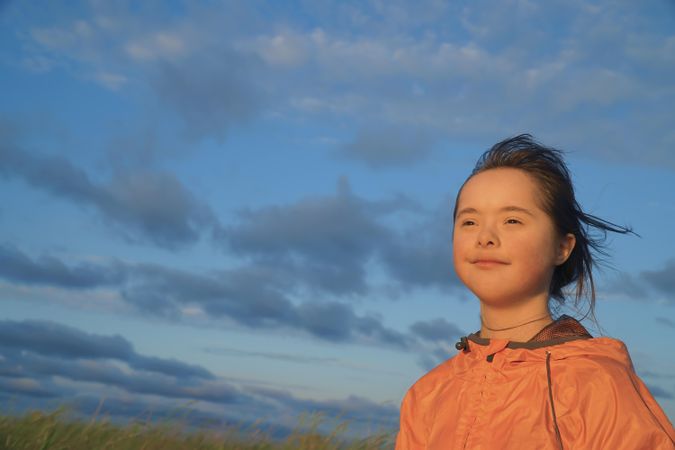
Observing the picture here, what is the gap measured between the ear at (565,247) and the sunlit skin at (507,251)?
0.15ft

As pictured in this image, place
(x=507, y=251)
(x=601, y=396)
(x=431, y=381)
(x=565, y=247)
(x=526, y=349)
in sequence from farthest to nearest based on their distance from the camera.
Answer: (x=431, y=381) < (x=565, y=247) < (x=507, y=251) < (x=526, y=349) < (x=601, y=396)

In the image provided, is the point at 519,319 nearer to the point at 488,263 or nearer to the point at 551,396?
the point at 488,263

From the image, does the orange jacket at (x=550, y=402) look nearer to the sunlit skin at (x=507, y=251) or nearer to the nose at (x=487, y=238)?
the sunlit skin at (x=507, y=251)

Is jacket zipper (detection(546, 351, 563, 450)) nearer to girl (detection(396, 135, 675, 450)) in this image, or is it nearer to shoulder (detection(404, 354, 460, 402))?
girl (detection(396, 135, 675, 450))

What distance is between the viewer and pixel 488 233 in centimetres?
425

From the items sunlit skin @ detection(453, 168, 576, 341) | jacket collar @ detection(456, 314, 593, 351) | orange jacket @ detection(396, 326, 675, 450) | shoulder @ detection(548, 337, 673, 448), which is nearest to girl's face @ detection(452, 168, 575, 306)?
sunlit skin @ detection(453, 168, 576, 341)

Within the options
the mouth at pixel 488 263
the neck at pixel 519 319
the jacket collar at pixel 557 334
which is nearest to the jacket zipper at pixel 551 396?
the jacket collar at pixel 557 334

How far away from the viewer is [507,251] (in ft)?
13.8

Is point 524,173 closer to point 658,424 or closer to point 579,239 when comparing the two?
point 579,239

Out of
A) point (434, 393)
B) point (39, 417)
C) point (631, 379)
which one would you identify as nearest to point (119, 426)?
point (39, 417)

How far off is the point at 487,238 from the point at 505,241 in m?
0.10

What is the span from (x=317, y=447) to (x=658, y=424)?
16.1 feet

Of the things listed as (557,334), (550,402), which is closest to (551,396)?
(550,402)

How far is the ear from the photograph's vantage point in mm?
4520
